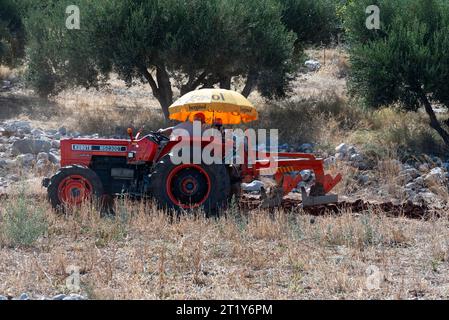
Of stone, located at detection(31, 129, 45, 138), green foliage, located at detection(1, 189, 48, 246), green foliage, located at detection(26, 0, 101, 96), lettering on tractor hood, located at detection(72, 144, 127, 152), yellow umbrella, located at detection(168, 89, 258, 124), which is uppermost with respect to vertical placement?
green foliage, located at detection(26, 0, 101, 96)

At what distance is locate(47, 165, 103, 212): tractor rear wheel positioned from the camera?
9938 millimetres

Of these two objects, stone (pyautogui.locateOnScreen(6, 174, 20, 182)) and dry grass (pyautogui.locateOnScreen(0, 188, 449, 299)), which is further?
stone (pyautogui.locateOnScreen(6, 174, 20, 182))

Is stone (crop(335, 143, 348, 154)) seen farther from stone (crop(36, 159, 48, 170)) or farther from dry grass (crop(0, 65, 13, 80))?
dry grass (crop(0, 65, 13, 80))

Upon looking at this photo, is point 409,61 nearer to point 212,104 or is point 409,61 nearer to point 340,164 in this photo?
point 340,164

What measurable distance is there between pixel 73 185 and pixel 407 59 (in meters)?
9.27

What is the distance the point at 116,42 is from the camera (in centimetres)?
1861

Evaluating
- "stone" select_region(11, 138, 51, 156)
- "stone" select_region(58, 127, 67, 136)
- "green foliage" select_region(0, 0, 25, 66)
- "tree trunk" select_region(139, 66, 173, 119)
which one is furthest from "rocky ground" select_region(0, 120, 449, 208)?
"green foliage" select_region(0, 0, 25, 66)

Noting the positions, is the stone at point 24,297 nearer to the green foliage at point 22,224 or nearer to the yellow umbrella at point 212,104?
the green foliage at point 22,224

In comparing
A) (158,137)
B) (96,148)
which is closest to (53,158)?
(96,148)

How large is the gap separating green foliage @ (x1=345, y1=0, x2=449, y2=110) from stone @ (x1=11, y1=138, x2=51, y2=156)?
726cm

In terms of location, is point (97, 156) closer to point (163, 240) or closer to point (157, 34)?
point (163, 240)

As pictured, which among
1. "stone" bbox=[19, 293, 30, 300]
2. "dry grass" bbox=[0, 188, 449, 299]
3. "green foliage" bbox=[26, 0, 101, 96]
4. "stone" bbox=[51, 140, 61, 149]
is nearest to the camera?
"stone" bbox=[19, 293, 30, 300]

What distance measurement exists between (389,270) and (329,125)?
10883 mm
